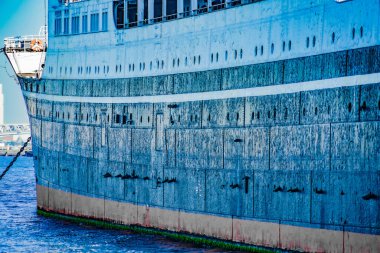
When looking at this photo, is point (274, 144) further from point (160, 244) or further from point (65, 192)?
point (65, 192)

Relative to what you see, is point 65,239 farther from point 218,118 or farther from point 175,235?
point 218,118

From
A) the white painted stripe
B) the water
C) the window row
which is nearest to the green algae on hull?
the water

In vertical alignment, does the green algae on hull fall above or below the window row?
below

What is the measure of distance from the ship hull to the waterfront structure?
59 millimetres

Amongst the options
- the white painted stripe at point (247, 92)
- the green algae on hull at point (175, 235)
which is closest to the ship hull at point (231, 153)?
the white painted stripe at point (247, 92)

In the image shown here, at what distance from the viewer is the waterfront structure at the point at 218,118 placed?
1361 inches

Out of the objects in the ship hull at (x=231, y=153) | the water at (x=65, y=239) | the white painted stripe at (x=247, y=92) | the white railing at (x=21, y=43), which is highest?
the white railing at (x=21, y=43)

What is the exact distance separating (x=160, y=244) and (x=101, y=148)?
792 cm

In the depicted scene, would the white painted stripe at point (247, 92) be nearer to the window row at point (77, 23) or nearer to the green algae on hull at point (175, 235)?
the window row at point (77, 23)

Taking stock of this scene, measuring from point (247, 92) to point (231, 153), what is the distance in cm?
219

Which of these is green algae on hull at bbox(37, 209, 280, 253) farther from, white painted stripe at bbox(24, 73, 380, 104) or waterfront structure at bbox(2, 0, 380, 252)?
white painted stripe at bbox(24, 73, 380, 104)

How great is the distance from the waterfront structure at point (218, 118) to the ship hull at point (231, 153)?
0.19 feet

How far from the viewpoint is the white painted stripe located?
34281mm

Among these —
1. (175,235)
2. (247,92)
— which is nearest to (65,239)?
(175,235)
